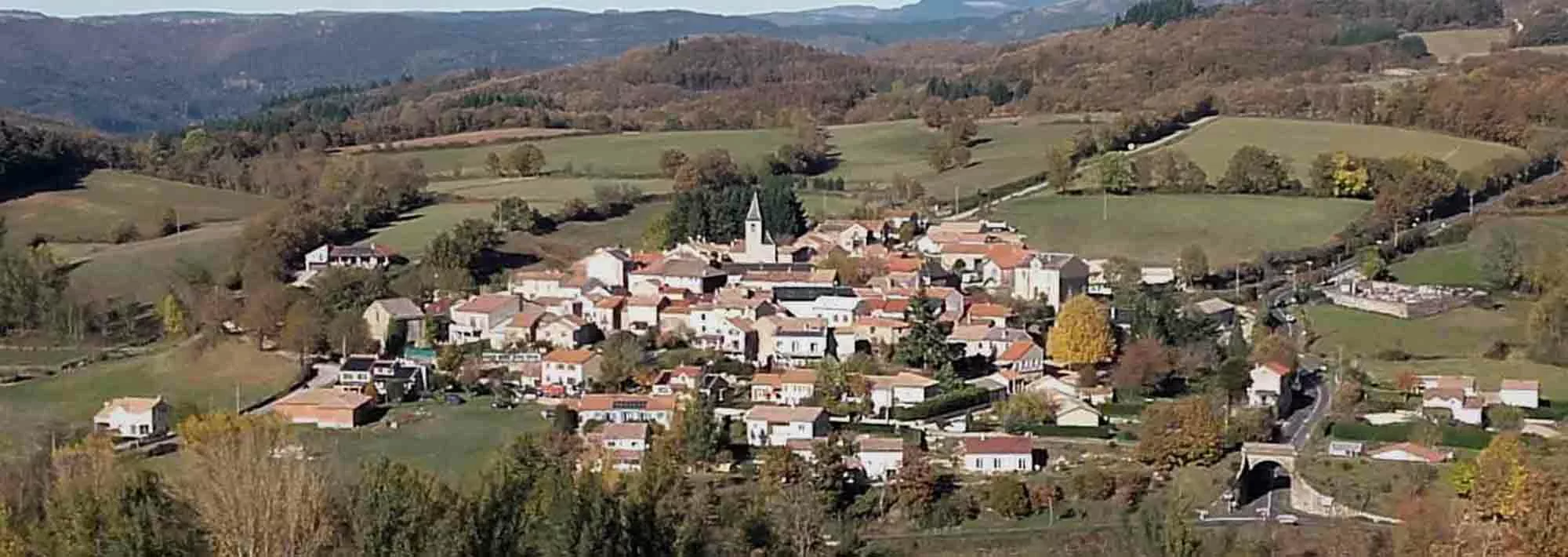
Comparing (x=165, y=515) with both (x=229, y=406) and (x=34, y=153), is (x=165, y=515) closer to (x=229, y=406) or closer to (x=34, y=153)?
(x=229, y=406)

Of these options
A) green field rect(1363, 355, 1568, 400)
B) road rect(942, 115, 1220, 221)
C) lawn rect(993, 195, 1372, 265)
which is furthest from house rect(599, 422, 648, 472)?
road rect(942, 115, 1220, 221)

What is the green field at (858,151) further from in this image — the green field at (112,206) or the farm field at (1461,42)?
the farm field at (1461,42)

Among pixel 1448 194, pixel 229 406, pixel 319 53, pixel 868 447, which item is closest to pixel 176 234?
pixel 229 406

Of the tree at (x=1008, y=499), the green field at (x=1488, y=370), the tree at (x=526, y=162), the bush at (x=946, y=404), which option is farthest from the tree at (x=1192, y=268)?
the tree at (x=526, y=162)

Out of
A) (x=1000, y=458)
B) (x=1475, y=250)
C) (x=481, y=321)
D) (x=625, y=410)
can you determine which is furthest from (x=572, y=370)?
(x=1475, y=250)

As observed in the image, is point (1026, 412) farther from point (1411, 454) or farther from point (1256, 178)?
point (1256, 178)

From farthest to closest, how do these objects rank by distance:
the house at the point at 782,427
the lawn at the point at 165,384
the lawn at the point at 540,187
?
the lawn at the point at 540,187
the lawn at the point at 165,384
the house at the point at 782,427
